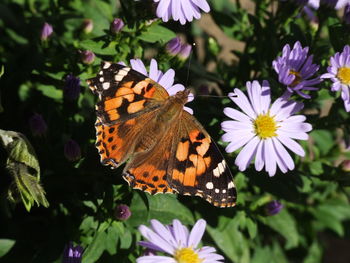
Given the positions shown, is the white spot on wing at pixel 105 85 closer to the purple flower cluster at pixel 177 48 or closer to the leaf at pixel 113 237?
the purple flower cluster at pixel 177 48

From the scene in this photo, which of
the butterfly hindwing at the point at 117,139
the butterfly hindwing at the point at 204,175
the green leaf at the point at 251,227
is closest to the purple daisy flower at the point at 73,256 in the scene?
the butterfly hindwing at the point at 117,139

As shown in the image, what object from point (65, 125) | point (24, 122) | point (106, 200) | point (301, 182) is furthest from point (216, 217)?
point (24, 122)

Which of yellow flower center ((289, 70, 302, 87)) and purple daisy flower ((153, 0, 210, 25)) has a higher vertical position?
purple daisy flower ((153, 0, 210, 25))

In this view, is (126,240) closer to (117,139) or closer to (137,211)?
(137,211)

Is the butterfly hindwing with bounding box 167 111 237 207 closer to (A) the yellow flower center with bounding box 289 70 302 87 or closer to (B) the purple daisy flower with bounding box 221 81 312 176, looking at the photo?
(B) the purple daisy flower with bounding box 221 81 312 176

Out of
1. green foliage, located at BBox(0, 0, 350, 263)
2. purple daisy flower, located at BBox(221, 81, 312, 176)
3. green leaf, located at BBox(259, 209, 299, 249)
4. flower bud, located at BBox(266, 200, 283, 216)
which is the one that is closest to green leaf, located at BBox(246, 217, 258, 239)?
green foliage, located at BBox(0, 0, 350, 263)

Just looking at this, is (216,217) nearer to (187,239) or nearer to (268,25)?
(187,239)
